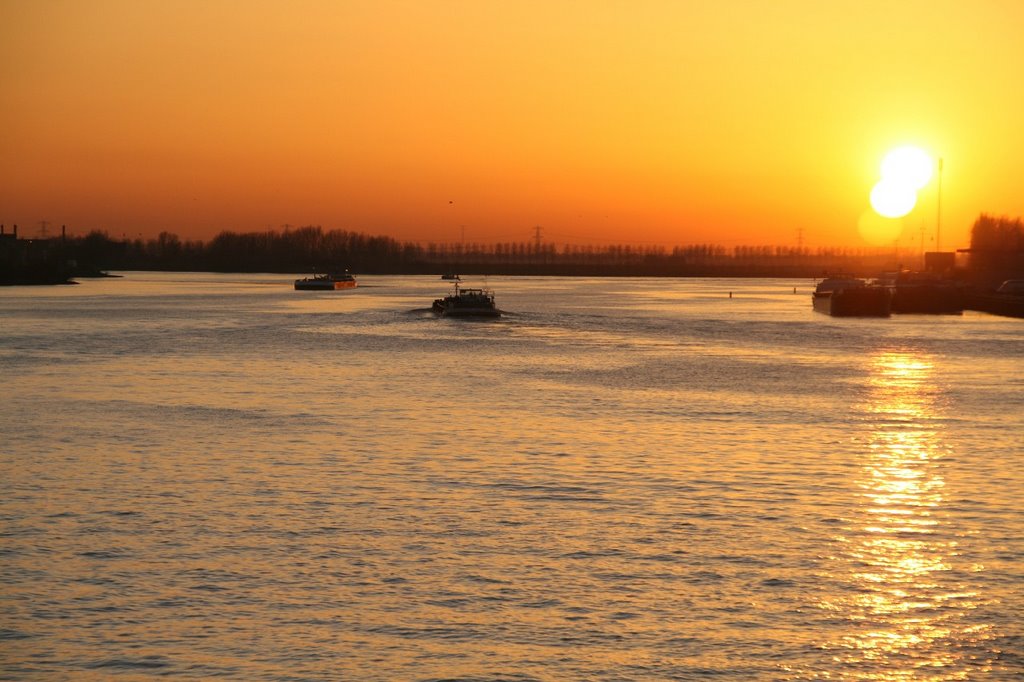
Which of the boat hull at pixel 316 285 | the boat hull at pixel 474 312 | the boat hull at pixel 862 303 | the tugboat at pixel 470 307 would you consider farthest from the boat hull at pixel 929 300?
the boat hull at pixel 316 285

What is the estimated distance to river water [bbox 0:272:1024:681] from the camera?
11.5m

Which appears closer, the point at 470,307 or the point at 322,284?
the point at 470,307

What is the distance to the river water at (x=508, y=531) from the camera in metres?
11.5

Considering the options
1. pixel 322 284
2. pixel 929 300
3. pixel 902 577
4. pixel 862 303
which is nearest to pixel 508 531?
pixel 902 577

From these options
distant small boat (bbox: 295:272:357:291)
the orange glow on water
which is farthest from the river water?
distant small boat (bbox: 295:272:357:291)

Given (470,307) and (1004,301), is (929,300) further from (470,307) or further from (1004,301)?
(470,307)

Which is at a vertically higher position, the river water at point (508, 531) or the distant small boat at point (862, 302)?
the distant small boat at point (862, 302)

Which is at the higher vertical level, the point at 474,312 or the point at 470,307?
the point at 470,307

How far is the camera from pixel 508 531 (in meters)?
16.5

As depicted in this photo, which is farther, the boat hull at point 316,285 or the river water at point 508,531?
the boat hull at point 316,285

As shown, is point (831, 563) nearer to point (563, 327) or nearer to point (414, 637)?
point (414, 637)

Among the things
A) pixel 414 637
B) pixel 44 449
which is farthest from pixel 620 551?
pixel 44 449

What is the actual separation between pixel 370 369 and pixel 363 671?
34294 mm

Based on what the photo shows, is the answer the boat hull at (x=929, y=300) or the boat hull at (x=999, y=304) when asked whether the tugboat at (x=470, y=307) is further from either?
the boat hull at (x=999, y=304)
